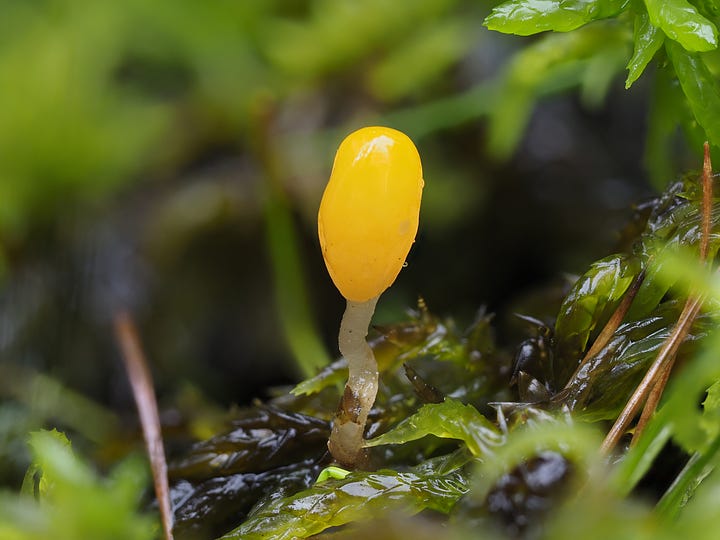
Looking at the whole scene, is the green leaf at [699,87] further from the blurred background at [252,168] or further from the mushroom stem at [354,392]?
the blurred background at [252,168]

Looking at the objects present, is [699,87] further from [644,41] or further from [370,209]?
[370,209]

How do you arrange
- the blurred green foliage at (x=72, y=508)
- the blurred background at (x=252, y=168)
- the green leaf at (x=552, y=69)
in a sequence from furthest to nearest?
the blurred background at (x=252, y=168)
the green leaf at (x=552, y=69)
the blurred green foliage at (x=72, y=508)

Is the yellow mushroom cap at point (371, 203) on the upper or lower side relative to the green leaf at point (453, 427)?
upper

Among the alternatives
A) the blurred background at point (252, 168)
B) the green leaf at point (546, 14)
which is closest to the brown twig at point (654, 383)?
the green leaf at point (546, 14)

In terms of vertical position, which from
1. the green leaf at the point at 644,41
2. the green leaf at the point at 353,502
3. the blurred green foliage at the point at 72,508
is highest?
the green leaf at the point at 644,41

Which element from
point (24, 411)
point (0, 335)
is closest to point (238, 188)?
point (0, 335)

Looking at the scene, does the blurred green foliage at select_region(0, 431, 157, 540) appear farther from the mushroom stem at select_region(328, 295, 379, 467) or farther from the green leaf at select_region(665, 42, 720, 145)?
the green leaf at select_region(665, 42, 720, 145)
